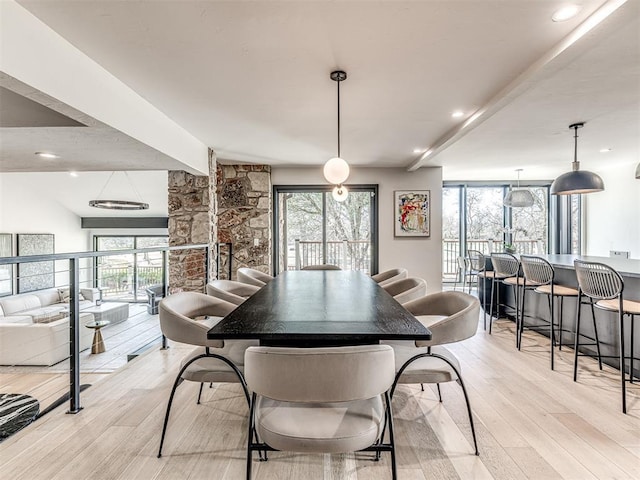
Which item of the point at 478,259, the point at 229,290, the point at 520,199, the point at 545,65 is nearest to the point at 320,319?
the point at 229,290

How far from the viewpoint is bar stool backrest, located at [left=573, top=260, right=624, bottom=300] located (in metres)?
2.38

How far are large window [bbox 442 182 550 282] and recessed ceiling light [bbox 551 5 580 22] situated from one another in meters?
5.60

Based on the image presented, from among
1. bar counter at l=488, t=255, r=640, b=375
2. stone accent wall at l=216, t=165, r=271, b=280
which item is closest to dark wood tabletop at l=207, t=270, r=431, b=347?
bar counter at l=488, t=255, r=640, b=375

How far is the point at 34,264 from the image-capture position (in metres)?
8.77

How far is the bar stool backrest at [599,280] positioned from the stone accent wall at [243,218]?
160 inches

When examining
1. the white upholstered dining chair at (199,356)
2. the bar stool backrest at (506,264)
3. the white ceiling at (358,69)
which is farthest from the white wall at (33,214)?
the bar stool backrest at (506,264)

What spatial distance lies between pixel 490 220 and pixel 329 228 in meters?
3.57

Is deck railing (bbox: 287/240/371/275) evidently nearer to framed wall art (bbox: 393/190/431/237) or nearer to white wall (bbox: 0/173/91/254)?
framed wall art (bbox: 393/190/431/237)

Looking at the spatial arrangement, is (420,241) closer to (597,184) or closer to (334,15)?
(597,184)

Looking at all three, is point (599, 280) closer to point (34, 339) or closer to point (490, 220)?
point (490, 220)

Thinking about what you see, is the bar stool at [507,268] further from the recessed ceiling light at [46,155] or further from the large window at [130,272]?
the large window at [130,272]

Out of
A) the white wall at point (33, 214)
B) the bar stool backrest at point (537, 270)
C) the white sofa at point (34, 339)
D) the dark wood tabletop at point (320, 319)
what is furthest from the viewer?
the white wall at point (33, 214)

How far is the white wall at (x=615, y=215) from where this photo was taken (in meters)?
5.74

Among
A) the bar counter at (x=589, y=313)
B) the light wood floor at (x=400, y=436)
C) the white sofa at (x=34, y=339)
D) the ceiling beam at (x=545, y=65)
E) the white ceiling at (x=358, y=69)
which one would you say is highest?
the white ceiling at (x=358, y=69)
